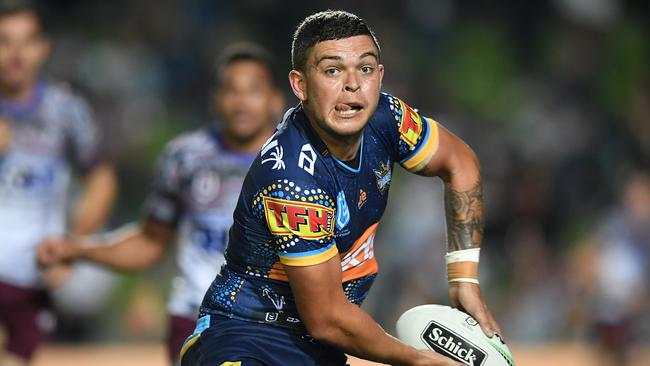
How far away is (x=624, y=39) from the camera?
1409 centimetres

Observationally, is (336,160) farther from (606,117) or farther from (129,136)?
(606,117)

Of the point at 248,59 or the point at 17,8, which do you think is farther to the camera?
the point at 17,8

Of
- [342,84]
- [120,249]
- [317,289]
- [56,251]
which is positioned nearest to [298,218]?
[317,289]

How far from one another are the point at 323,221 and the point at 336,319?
1.11ft

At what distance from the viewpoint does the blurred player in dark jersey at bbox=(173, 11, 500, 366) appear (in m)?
4.16

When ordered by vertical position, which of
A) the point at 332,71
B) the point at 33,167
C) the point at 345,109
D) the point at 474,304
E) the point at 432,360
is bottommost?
the point at 432,360

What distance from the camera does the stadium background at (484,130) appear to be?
34.7 ft

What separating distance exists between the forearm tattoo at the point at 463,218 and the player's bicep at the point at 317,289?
2.57 ft

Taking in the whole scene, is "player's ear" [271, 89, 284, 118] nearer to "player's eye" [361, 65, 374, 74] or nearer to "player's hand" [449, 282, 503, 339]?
"player's hand" [449, 282, 503, 339]

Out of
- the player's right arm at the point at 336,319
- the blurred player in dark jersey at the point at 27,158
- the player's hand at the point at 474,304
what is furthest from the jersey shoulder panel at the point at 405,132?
the blurred player in dark jersey at the point at 27,158

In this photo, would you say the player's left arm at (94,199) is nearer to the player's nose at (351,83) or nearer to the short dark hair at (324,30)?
the short dark hair at (324,30)

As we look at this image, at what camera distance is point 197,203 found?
636cm

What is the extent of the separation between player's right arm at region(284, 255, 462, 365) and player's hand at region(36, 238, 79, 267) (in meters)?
2.50

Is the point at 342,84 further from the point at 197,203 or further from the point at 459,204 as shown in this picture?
the point at 197,203
